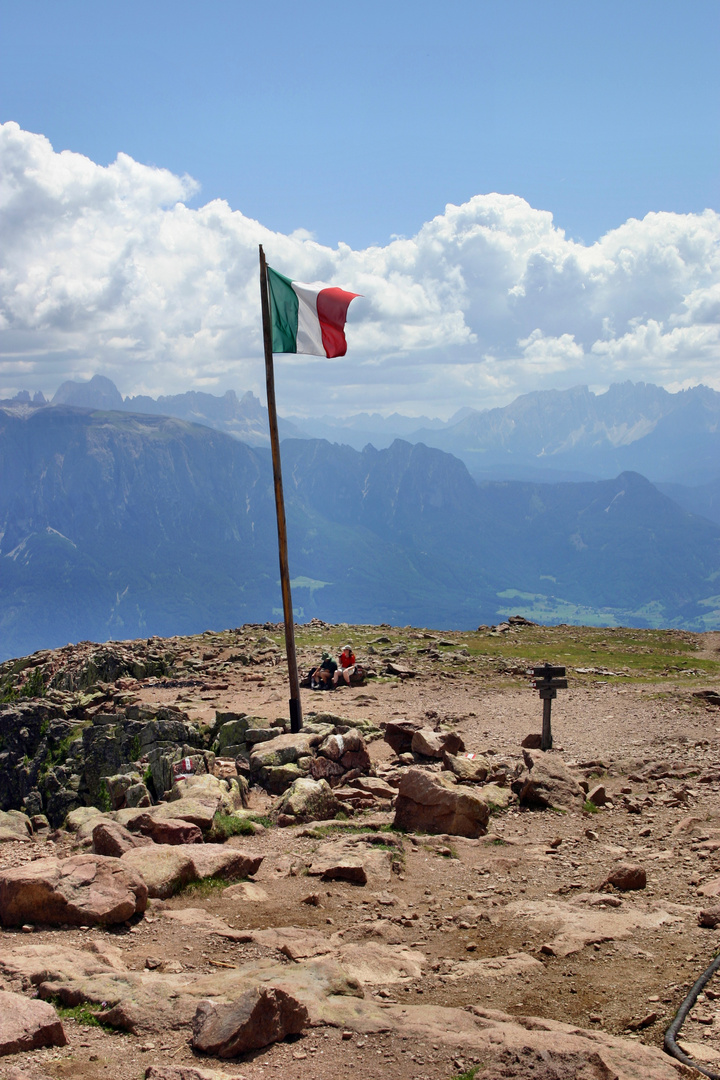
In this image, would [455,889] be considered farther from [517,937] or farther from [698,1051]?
[698,1051]

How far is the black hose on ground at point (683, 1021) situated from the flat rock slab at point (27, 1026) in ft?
16.6

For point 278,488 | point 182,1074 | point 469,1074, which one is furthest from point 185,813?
point 278,488

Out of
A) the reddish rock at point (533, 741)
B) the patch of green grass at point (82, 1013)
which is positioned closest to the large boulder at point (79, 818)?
the patch of green grass at point (82, 1013)

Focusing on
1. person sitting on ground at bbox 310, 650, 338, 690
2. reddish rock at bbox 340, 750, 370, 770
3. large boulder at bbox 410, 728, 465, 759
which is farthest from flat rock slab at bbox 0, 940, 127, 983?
person sitting on ground at bbox 310, 650, 338, 690

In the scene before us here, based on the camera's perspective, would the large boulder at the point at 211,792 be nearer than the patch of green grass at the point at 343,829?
No

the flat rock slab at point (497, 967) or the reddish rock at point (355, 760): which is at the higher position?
the flat rock slab at point (497, 967)

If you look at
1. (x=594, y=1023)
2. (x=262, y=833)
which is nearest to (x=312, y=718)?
(x=262, y=833)

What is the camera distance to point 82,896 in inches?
363

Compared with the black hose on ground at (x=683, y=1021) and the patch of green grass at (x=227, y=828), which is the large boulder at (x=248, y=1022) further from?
the patch of green grass at (x=227, y=828)

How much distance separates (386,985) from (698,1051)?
293 centimetres

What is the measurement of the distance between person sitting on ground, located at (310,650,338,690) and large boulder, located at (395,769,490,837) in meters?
14.7

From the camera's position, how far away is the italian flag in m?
18.8

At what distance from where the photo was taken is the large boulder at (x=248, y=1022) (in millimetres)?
6621

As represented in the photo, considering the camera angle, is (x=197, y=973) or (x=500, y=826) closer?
(x=197, y=973)
